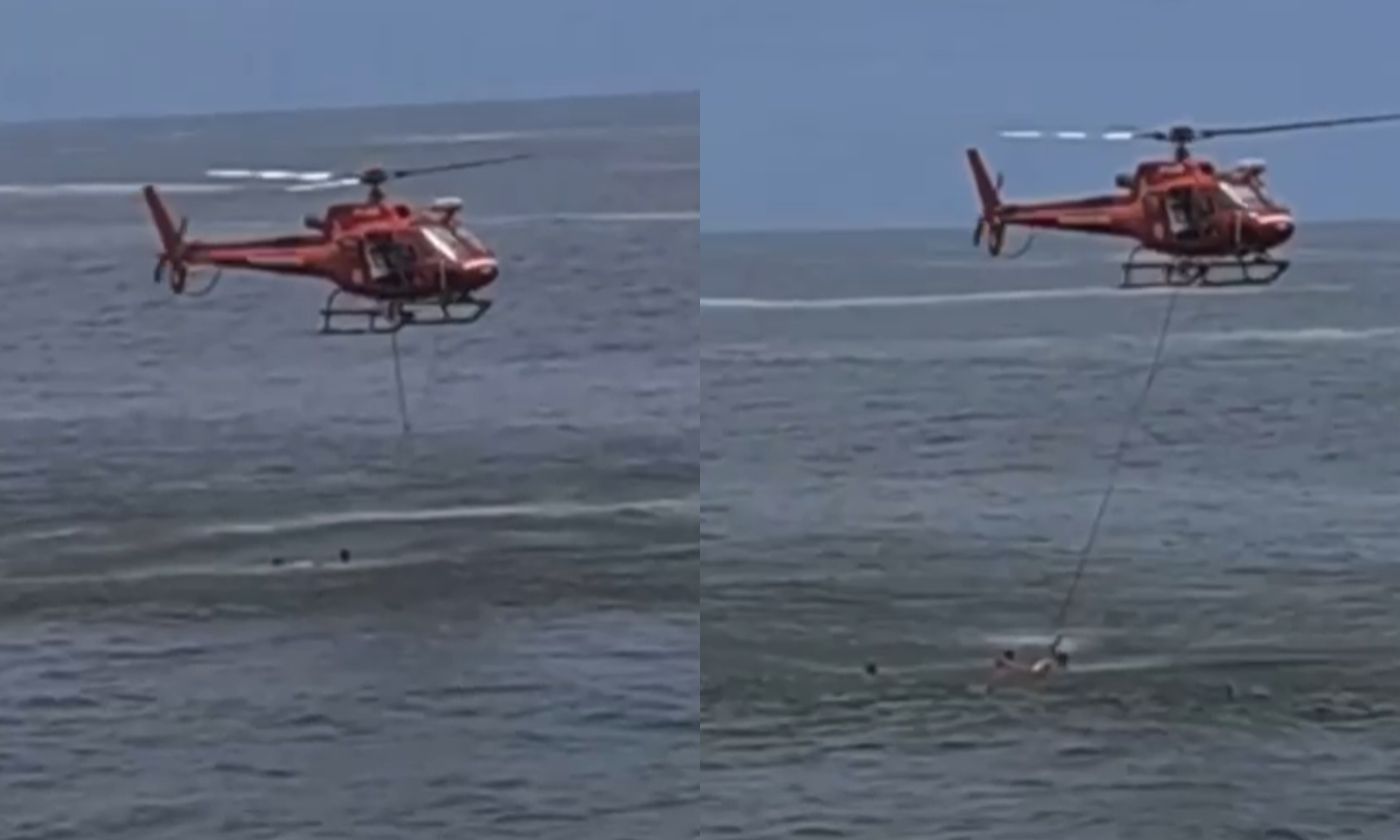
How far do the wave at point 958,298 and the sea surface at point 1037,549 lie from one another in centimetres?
6

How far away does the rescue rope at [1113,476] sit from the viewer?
1725 cm

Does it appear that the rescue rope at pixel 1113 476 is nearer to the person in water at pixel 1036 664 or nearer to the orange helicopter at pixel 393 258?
the person in water at pixel 1036 664

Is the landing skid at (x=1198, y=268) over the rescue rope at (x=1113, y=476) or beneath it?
over

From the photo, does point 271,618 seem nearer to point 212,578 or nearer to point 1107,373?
point 212,578

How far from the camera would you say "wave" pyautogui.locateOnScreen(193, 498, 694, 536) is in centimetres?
1808

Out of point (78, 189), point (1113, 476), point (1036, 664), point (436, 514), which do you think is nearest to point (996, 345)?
point (1113, 476)

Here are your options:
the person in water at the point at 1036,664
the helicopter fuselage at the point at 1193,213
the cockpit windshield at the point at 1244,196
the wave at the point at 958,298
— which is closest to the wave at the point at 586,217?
the wave at the point at 958,298

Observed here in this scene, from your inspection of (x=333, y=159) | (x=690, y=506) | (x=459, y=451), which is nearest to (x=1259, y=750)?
(x=690, y=506)

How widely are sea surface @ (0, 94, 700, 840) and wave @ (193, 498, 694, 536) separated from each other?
0.04 m

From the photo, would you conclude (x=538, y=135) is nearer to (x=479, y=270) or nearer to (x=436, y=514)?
(x=436, y=514)

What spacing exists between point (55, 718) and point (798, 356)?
31.1ft

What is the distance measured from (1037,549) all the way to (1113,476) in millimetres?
3136

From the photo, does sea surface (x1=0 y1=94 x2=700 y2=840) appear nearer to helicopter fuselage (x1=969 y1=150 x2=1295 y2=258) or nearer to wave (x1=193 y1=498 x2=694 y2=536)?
wave (x1=193 y1=498 x2=694 y2=536)

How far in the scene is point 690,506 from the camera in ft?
58.0
